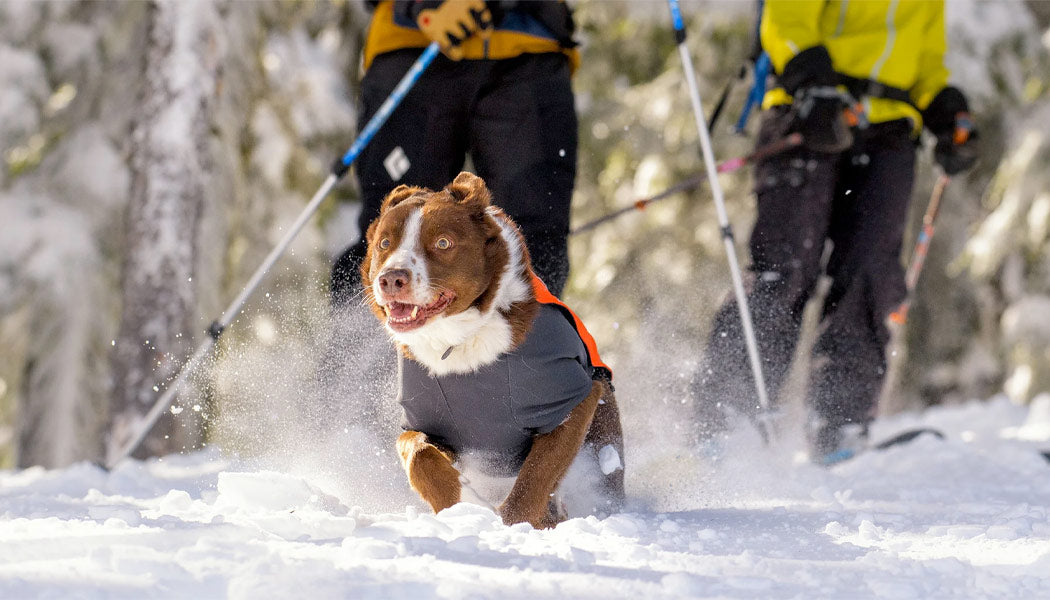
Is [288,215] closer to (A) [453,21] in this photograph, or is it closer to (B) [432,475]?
(A) [453,21]

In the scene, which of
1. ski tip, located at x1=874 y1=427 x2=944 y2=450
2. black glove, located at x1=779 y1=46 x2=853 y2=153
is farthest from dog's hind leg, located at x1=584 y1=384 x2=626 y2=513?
ski tip, located at x1=874 y1=427 x2=944 y2=450

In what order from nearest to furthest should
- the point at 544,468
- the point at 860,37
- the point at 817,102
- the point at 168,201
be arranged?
the point at 544,468 → the point at 817,102 → the point at 860,37 → the point at 168,201

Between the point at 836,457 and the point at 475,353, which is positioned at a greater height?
the point at 475,353

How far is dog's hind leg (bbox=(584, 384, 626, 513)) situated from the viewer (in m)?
3.10

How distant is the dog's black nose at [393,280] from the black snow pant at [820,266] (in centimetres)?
215

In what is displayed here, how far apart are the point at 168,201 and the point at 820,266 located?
3.90 m

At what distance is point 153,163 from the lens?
620cm

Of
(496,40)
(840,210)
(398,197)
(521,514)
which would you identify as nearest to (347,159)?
(496,40)

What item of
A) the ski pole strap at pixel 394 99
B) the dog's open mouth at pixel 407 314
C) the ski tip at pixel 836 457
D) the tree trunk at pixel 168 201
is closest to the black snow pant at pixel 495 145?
the ski pole strap at pixel 394 99

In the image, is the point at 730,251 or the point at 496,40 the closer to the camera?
the point at 496,40

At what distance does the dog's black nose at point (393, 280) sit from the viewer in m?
2.50

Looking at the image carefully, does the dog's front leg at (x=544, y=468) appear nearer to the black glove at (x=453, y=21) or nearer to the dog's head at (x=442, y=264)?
the dog's head at (x=442, y=264)

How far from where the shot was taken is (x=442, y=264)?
2.62m

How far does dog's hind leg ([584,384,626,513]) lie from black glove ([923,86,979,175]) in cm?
263
